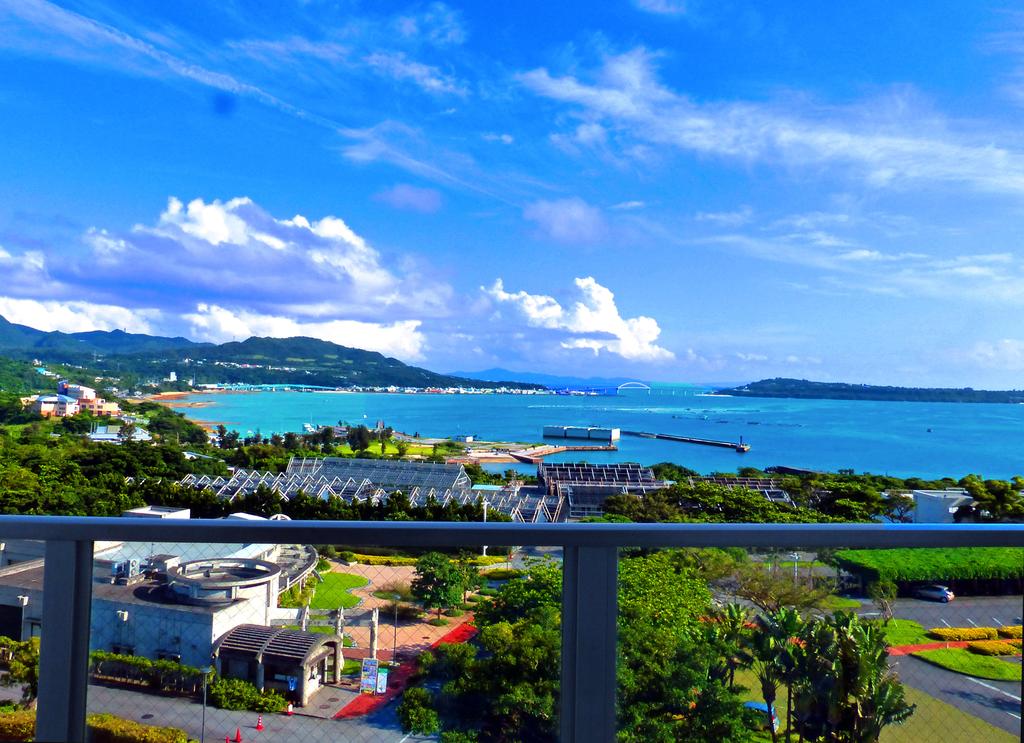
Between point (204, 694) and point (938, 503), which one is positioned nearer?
point (204, 694)

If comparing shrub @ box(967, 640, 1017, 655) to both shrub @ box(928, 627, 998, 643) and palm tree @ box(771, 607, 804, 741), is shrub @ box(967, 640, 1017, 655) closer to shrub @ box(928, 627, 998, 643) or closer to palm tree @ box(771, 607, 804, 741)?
shrub @ box(928, 627, 998, 643)

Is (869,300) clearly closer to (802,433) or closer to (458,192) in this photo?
(802,433)

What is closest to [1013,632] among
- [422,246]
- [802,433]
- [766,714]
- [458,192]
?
[766,714]

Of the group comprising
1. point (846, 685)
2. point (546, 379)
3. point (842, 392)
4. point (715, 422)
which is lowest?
point (715, 422)

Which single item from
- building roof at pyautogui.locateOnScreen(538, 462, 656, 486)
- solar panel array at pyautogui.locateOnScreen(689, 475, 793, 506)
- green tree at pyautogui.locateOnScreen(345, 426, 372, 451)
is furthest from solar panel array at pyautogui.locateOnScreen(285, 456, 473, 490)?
solar panel array at pyautogui.locateOnScreen(689, 475, 793, 506)

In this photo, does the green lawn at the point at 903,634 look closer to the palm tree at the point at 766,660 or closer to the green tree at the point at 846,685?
the green tree at the point at 846,685

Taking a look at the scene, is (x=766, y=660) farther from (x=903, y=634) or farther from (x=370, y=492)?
(x=370, y=492)

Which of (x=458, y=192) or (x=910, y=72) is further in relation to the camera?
(x=458, y=192)

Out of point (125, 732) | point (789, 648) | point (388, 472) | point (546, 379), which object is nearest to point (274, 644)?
point (125, 732)
